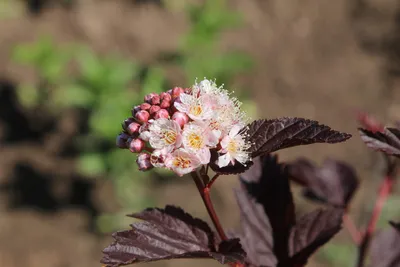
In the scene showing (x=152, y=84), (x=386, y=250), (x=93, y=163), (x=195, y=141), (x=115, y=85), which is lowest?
(x=386, y=250)

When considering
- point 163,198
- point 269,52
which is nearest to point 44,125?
point 163,198

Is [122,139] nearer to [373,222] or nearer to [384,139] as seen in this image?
[384,139]

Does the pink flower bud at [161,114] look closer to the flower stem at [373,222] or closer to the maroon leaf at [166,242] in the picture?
the maroon leaf at [166,242]

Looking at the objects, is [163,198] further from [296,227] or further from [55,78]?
[296,227]

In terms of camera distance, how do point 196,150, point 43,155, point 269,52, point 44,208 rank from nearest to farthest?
point 196,150 < point 44,208 < point 43,155 < point 269,52

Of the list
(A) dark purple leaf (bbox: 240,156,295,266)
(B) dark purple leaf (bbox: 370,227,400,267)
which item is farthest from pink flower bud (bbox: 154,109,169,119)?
(B) dark purple leaf (bbox: 370,227,400,267)

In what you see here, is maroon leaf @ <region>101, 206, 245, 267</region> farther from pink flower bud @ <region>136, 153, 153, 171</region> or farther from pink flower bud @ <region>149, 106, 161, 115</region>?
pink flower bud @ <region>149, 106, 161, 115</region>

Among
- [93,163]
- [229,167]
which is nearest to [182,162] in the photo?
[229,167]
